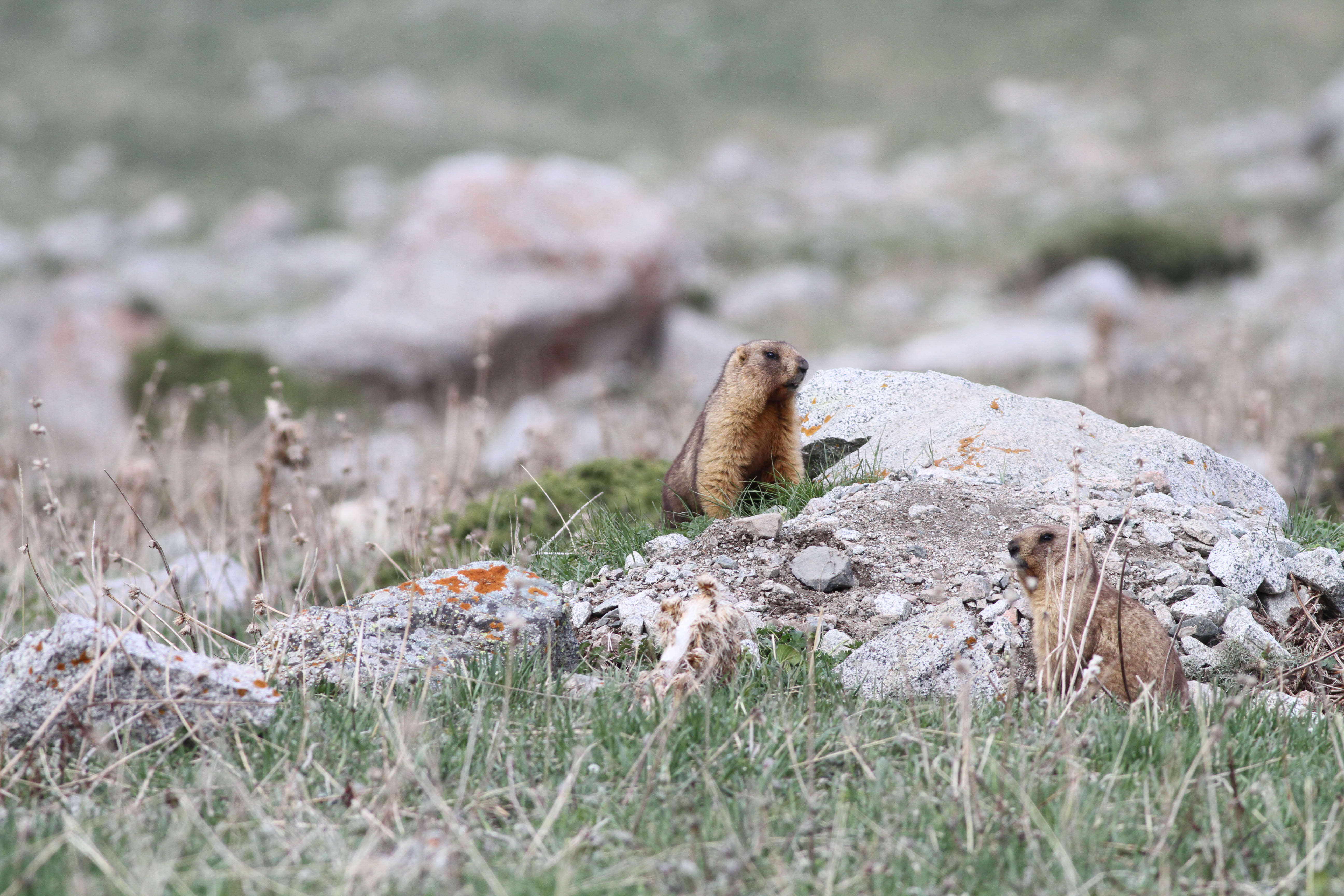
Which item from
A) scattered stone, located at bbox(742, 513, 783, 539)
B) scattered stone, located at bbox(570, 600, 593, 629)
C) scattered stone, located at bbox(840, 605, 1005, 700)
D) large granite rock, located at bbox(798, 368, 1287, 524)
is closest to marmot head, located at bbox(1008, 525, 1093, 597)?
scattered stone, located at bbox(840, 605, 1005, 700)

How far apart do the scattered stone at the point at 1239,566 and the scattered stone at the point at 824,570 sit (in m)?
1.56

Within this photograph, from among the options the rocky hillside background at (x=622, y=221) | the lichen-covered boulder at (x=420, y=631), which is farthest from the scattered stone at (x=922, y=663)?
the rocky hillside background at (x=622, y=221)

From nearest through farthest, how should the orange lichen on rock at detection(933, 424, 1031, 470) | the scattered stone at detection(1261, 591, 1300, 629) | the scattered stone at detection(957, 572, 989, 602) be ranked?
the scattered stone at detection(957, 572, 989, 602)
the scattered stone at detection(1261, 591, 1300, 629)
the orange lichen on rock at detection(933, 424, 1031, 470)

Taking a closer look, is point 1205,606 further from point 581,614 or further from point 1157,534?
point 581,614

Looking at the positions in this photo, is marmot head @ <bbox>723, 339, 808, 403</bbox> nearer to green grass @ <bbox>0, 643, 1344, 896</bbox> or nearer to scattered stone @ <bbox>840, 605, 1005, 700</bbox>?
scattered stone @ <bbox>840, 605, 1005, 700</bbox>

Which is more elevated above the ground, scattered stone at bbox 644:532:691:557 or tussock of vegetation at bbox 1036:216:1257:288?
scattered stone at bbox 644:532:691:557

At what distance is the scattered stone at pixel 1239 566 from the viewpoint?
16.5 feet

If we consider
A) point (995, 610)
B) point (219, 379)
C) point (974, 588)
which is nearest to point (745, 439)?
point (974, 588)

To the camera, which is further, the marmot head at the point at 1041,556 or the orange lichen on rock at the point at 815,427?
the orange lichen on rock at the point at 815,427

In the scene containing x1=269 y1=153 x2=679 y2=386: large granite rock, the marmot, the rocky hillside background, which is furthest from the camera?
x1=269 y1=153 x2=679 y2=386: large granite rock

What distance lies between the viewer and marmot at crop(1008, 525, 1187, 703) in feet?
14.0

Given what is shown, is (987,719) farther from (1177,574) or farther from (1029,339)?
(1029,339)

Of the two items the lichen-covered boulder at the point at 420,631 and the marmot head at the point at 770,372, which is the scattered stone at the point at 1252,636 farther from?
the lichen-covered boulder at the point at 420,631

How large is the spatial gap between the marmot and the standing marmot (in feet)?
5.48
